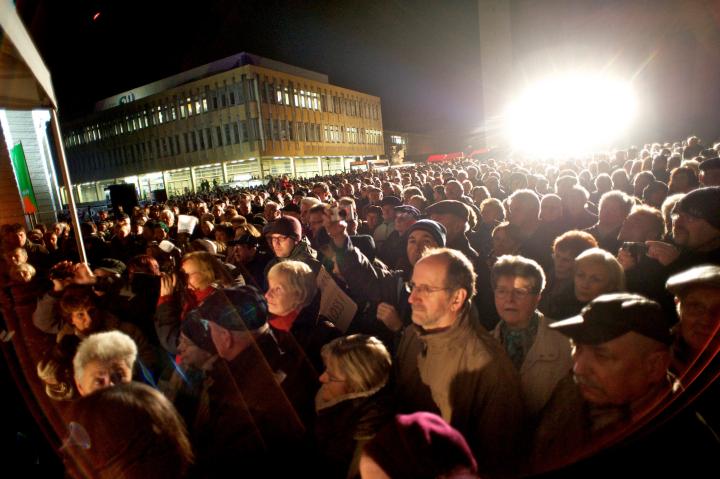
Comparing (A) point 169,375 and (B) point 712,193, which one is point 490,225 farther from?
(A) point 169,375

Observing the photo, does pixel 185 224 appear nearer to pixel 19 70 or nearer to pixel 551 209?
pixel 19 70

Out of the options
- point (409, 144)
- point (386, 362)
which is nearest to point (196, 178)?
point (409, 144)

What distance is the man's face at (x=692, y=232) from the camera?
2.54 m

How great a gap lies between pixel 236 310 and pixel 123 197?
45.1ft

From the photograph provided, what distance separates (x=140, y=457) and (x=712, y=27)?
2493cm

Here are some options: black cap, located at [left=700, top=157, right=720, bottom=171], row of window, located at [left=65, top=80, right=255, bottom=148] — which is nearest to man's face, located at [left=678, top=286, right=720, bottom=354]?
black cap, located at [left=700, top=157, right=720, bottom=171]

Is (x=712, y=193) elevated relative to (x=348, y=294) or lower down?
elevated

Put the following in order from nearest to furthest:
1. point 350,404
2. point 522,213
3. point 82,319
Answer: point 350,404, point 82,319, point 522,213

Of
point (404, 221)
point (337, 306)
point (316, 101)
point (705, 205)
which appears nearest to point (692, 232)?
point (705, 205)

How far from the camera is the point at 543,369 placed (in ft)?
6.62

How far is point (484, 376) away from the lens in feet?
6.05

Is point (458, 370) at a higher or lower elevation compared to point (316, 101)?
lower

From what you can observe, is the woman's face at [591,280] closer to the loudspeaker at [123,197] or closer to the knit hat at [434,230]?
the knit hat at [434,230]

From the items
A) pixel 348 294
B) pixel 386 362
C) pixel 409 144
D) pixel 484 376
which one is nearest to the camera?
pixel 386 362
